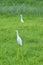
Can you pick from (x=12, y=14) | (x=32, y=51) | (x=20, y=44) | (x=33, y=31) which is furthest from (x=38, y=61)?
(x=12, y=14)

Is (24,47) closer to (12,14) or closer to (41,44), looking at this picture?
(41,44)

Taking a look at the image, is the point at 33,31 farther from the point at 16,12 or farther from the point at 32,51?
the point at 16,12

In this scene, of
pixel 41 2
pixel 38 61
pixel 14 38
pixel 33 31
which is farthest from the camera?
pixel 41 2

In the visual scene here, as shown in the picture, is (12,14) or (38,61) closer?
(38,61)

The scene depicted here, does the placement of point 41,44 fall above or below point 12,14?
above

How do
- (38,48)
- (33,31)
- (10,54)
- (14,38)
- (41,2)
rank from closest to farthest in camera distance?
(10,54) → (38,48) → (14,38) → (33,31) → (41,2)

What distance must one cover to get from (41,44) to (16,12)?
37.4 feet

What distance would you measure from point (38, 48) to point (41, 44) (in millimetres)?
664

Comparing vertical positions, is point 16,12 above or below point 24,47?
below

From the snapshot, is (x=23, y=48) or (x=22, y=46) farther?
(x=22, y=46)

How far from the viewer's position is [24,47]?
11.5 meters

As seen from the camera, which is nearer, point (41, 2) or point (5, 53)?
point (5, 53)

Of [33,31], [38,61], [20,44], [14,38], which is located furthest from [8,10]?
[38,61]

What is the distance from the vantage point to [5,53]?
10.8 m
